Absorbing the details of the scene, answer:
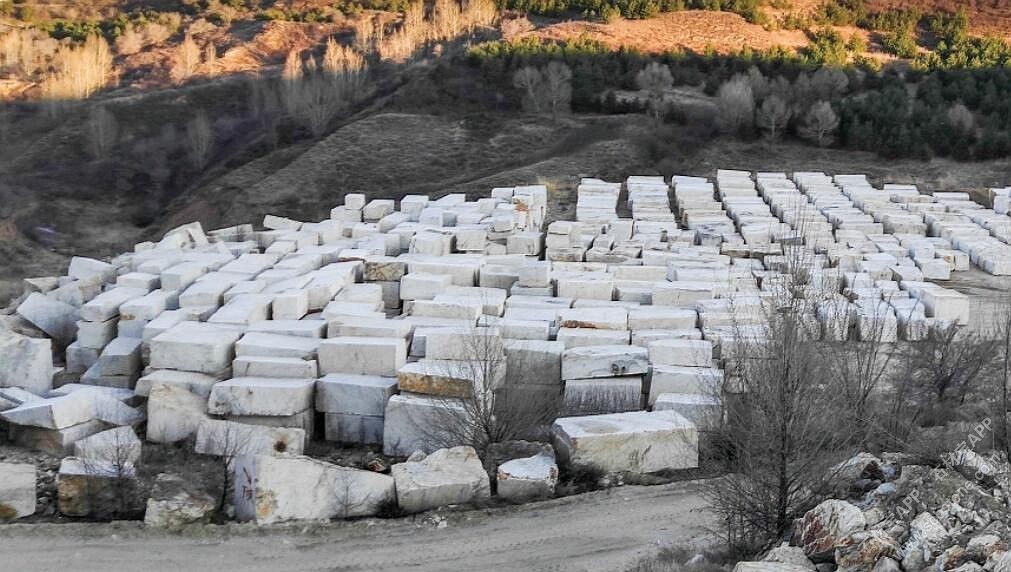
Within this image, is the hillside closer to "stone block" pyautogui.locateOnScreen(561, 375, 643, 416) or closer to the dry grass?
the dry grass

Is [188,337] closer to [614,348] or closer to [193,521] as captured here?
[193,521]

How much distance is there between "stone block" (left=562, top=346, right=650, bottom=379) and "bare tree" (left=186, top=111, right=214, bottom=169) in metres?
32.2

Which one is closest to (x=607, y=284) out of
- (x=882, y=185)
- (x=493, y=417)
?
(x=493, y=417)

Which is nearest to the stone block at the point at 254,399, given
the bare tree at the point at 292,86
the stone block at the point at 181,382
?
the stone block at the point at 181,382

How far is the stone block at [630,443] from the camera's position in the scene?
1018cm

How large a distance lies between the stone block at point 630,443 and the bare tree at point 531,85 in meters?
26.6

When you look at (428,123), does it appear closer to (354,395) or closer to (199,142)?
(199,142)

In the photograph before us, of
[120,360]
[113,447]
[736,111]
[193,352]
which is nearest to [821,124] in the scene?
[736,111]

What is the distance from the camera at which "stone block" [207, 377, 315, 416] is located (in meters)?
11.5

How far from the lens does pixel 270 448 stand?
34.8 feet

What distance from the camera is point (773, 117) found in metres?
31.1

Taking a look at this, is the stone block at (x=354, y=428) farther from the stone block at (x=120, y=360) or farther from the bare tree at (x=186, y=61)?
the bare tree at (x=186, y=61)

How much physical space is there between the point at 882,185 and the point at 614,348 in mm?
17116

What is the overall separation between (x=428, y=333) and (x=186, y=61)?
156 feet
